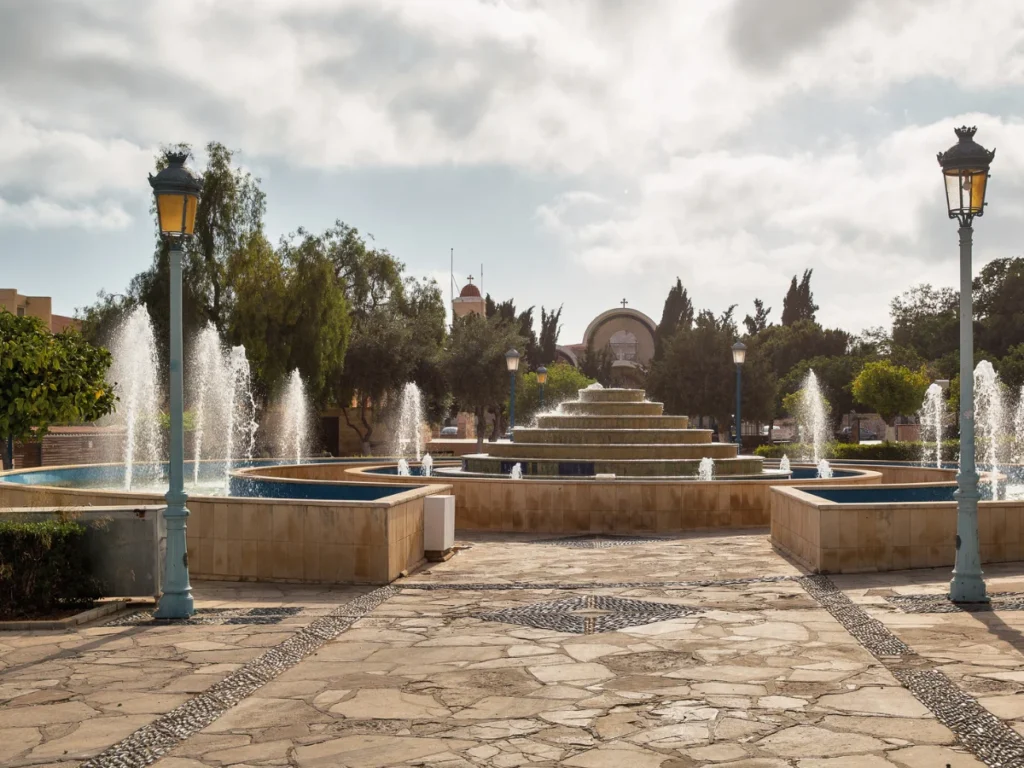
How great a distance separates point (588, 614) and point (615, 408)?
11547 millimetres

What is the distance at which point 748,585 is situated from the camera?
9.77 meters

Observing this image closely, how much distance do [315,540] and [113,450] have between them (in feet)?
84.6

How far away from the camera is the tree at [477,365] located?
144 feet

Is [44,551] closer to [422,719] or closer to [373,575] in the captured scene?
[373,575]

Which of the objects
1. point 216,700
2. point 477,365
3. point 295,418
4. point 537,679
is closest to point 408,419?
point 477,365

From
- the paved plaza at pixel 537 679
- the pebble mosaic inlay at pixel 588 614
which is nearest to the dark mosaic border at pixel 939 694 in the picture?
the paved plaza at pixel 537 679

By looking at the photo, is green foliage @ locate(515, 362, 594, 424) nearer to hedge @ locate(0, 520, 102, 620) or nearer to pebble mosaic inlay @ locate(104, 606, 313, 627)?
pebble mosaic inlay @ locate(104, 606, 313, 627)

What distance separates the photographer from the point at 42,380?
742 inches

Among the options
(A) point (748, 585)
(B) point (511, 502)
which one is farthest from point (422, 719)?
(B) point (511, 502)

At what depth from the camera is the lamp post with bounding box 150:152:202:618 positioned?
8.27 m

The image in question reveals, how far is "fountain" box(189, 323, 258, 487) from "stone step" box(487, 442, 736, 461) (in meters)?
19.2

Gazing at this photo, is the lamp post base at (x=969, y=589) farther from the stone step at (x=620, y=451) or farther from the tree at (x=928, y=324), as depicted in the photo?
the tree at (x=928, y=324)

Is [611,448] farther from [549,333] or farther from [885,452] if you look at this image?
[549,333]

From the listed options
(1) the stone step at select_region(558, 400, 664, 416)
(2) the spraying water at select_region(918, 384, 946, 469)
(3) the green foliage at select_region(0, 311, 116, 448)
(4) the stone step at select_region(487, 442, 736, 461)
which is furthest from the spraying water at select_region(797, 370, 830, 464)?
(3) the green foliage at select_region(0, 311, 116, 448)
